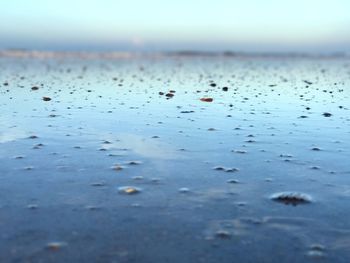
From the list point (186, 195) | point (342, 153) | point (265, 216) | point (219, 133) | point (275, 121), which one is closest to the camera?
point (265, 216)

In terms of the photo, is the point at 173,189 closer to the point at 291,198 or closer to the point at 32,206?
the point at 291,198

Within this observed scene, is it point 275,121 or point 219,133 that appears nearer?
point 219,133

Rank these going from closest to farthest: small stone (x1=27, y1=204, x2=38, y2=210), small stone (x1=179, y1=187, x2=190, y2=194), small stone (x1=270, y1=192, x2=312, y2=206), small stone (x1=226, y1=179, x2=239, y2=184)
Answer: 1. small stone (x1=27, y1=204, x2=38, y2=210)
2. small stone (x1=270, y1=192, x2=312, y2=206)
3. small stone (x1=179, y1=187, x2=190, y2=194)
4. small stone (x1=226, y1=179, x2=239, y2=184)

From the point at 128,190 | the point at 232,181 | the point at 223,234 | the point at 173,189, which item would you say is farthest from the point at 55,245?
the point at 232,181

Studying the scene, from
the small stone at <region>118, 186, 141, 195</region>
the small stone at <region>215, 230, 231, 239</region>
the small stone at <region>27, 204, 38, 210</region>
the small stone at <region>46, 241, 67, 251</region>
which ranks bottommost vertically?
the small stone at <region>118, 186, 141, 195</region>

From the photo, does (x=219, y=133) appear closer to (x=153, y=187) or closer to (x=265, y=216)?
(x=153, y=187)

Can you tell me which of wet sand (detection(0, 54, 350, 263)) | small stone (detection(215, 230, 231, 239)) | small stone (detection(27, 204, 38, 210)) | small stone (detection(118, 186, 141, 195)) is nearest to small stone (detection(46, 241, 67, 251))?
wet sand (detection(0, 54, 350, 263))

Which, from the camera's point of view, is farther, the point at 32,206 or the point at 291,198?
the point at 291,198

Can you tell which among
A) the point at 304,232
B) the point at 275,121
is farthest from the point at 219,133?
the point at 304,232

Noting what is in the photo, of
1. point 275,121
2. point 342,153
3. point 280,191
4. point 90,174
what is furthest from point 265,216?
point 275,121

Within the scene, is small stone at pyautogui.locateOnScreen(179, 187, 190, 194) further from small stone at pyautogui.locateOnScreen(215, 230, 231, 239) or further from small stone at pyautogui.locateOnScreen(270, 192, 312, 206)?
small stone at pyautogui.locateOnScreen(215, 230, 231, 239)

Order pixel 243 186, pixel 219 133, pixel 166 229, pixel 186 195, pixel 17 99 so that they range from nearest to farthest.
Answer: pixel 166 229 < pixel 186 195 < pixel 243 186 < pixel 219 133 < pixel 17 99
